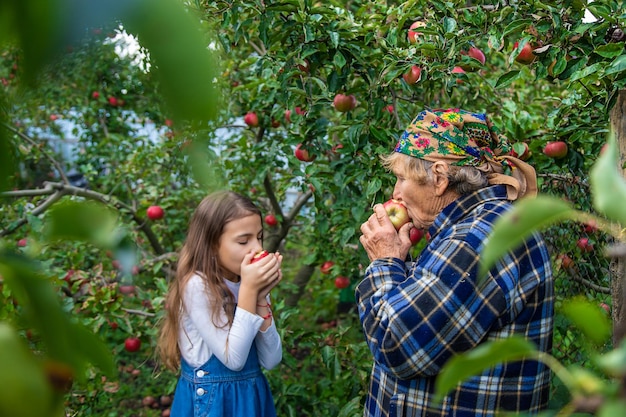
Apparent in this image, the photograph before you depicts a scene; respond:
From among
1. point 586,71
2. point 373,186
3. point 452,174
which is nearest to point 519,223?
point 452,174

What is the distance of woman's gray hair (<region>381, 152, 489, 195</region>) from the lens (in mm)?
1539

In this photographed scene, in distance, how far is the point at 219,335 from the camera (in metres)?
1.82

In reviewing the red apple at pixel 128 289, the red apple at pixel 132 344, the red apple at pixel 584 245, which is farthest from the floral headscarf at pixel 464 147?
the red apple at pixel 128 289

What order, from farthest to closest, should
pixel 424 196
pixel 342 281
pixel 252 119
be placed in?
1. pixel 342 281
2. pixel 252 119
3. pixel 424 196

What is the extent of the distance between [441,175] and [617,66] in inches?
19.0

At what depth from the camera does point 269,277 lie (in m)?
1.80

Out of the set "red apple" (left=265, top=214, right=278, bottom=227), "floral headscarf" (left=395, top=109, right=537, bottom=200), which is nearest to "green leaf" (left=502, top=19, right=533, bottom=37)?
"floral headscarf" (left=395, top=109, right=537, bottom=200)

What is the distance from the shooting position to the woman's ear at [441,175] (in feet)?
5.08

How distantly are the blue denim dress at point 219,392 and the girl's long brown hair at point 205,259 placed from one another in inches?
4.9

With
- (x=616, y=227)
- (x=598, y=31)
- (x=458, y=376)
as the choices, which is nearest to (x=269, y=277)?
(x=616, y=227)

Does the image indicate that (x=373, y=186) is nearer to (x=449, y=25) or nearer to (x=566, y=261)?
(x=449, y=25)

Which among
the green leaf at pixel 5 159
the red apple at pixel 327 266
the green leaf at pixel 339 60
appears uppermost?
the green leaf at pixel 339 60

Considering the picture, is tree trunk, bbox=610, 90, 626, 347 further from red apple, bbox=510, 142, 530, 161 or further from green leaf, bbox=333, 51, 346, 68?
green leaf, bbox=333, 51, 346, 68

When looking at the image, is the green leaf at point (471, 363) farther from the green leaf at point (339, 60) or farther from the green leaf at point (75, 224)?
the green leaf at point (339, 60)
